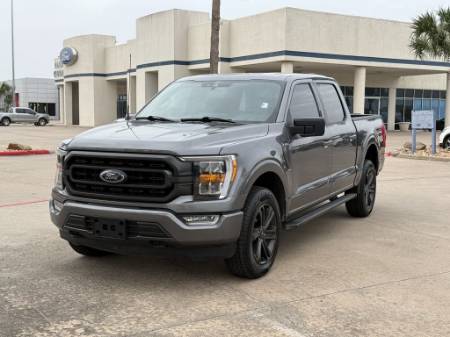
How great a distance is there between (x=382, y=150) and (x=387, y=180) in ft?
12.9

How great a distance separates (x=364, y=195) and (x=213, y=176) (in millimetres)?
3977

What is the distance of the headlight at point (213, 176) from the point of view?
4.52 meters

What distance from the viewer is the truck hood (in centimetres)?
455

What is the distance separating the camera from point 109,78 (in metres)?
48.1

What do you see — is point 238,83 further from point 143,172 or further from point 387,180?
point 387,180

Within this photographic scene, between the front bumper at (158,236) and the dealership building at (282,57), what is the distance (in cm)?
1793

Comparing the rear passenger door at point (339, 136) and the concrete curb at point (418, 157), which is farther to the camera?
the concrete curb at point (418, 157)

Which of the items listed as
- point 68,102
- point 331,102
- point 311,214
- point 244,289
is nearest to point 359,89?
point 331,102

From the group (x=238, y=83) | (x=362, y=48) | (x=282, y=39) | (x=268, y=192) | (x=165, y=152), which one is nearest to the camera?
(x=165, y=152)

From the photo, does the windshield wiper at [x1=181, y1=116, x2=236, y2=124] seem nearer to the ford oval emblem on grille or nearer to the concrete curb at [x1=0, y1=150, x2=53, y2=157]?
the ford oval emblem on grille

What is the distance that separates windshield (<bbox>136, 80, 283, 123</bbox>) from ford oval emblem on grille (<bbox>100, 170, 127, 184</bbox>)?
1.39 metres

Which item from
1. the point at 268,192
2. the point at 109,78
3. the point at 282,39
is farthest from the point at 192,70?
the point at 268,192

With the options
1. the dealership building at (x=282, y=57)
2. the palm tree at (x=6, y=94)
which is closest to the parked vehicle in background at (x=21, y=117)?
the dealership building at (x=282, y=57)

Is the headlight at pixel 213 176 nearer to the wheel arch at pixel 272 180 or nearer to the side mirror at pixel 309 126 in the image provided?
the wheel arch at pixel 272 180
